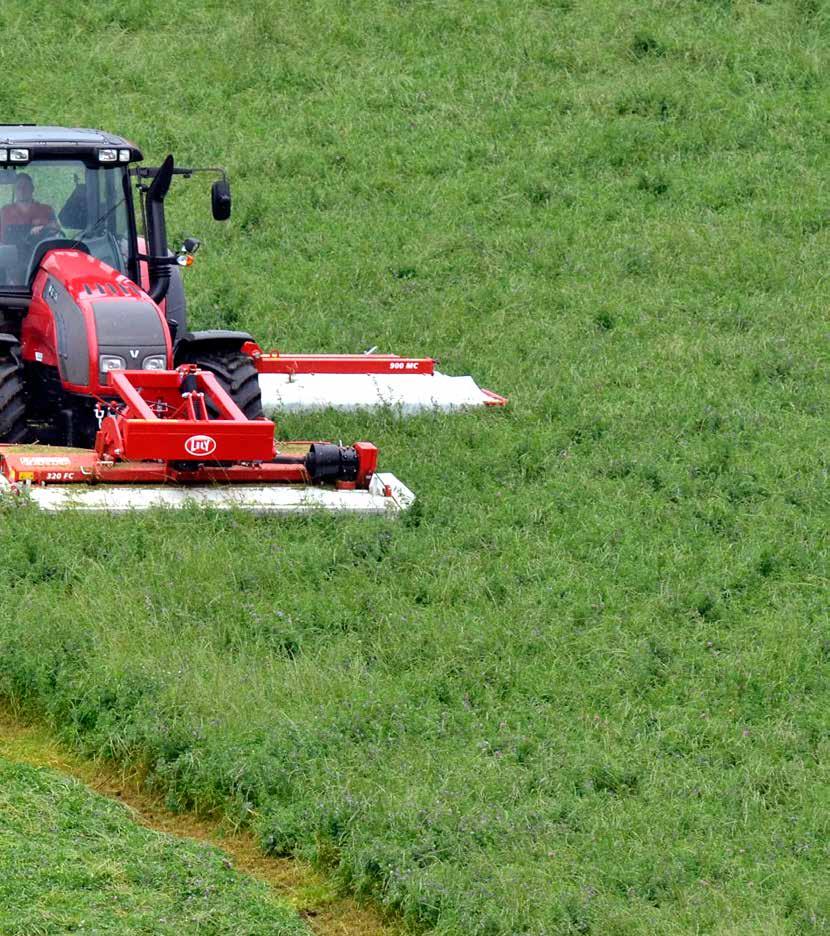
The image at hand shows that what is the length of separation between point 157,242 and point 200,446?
250 centimetres

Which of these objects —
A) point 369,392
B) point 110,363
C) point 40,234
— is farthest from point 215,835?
point 369,392

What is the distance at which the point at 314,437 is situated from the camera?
38.2 feet

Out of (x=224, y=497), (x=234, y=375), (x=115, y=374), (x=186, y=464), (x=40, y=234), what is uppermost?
(x=40, y=234)

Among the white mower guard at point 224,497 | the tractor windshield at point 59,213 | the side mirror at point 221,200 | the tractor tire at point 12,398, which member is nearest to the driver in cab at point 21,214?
the tractor windshield at point 59,213

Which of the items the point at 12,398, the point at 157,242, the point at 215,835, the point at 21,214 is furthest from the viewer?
the point at 157,242

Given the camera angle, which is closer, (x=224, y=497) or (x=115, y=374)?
(x=224, y=497)

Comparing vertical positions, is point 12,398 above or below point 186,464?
above

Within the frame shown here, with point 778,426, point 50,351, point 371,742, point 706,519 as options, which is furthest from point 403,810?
point 778,426

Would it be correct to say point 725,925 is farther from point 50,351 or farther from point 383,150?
point 383,150

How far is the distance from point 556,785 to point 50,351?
16.9ft

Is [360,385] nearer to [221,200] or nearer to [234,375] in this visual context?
[234,375]

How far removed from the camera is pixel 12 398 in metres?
10.1

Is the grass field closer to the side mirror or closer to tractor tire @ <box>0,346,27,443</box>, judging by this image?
tractor tire @ <box>0,346,27,443</box>

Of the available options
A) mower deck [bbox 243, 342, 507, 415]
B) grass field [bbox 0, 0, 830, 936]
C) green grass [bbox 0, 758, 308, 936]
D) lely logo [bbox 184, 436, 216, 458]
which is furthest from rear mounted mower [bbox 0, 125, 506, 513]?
green grass [bbox 0, 758, 308, 936]
